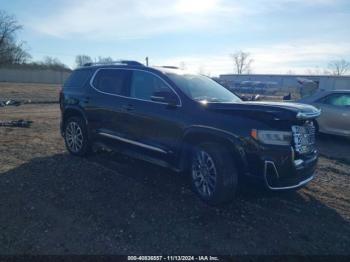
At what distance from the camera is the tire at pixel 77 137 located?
652 centimetres

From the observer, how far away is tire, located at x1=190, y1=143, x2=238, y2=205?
4191 mm

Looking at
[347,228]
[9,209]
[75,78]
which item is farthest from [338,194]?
[75,78]

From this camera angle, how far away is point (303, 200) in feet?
15.7

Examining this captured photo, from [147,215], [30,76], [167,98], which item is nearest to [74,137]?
[167,98]

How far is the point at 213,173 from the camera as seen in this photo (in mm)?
4379

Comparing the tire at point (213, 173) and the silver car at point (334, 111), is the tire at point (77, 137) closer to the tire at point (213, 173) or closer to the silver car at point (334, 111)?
the tire at point (213, 173)

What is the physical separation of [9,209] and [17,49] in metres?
70.6

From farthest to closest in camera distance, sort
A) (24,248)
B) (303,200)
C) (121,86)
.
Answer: (121,86) < (303,200) < (24,248)

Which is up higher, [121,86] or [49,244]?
[121,86]

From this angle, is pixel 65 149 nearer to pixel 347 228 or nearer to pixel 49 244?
pixel 49 244

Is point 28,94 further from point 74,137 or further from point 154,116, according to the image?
point 154,116

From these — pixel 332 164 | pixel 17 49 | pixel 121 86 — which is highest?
pixel 17 49

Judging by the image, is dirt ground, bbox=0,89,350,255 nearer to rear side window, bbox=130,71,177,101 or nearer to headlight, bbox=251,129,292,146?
headlight, bbox=251,129,292,146

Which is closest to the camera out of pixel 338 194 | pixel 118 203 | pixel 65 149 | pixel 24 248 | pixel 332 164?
pixel 24 248
